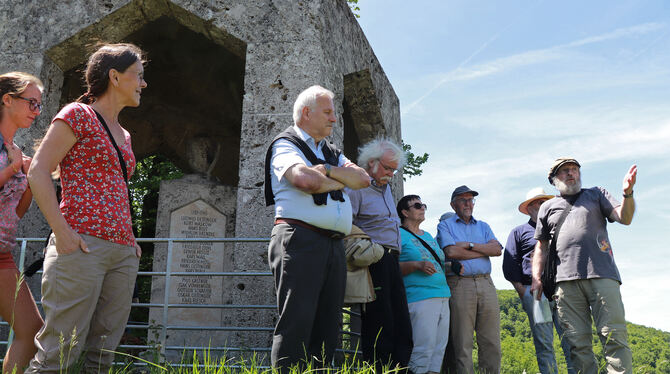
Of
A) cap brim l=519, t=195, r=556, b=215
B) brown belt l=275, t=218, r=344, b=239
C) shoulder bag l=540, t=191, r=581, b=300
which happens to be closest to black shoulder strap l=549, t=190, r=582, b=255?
shoulder bag l=540, t=191, r=581, b=300

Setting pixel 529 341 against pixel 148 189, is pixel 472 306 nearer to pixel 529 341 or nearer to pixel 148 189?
pixel 148 189

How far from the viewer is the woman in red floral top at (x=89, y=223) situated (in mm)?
2281

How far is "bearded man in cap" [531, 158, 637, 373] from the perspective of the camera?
3.91m

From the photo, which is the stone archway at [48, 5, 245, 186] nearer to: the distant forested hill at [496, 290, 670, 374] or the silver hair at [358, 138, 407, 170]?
the silver hair at [358, 138, 407, 170]

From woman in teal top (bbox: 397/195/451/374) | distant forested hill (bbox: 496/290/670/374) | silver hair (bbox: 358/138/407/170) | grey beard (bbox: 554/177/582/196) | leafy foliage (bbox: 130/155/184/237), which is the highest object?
leafy foliage (bbox: 130/155/184/237)

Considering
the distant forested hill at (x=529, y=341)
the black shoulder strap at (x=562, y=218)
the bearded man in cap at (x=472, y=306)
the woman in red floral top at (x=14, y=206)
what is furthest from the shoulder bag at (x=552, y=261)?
the distant forested hill at (x=529, y=341)

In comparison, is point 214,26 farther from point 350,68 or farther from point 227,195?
point 227,195

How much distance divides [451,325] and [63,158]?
3.52 m

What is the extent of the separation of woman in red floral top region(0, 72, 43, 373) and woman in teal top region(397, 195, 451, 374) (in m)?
2.53

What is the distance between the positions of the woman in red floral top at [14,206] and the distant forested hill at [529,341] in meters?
8.94

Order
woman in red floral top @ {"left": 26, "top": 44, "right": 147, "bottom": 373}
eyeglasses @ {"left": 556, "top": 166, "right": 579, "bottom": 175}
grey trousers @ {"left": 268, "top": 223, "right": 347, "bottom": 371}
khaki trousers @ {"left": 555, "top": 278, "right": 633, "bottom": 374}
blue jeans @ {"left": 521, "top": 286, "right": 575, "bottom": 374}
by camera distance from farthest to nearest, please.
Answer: blue jeans @ {"left": 521, "top": 286, "right": 575, "bottom": 374}, eyeglasses @ {"left": 556, "top": 166, "right": 579, "bottom": 175}, khaki trousers @ {"left": 555, "top": 278, "right": 633, "bottom": 374}, grey trousers @ {"left": 268, "top": 223, "right": 347, "bottom": 371}, woman in red floral top @ {"left": 26, "top": 44, "right": 147, "bottom": 373}

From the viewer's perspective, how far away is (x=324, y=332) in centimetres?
288

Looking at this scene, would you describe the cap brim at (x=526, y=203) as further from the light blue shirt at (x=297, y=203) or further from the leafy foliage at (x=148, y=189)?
the leafy foliage at (x=148, y=189)

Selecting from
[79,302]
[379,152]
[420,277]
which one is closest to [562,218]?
[420,277]
